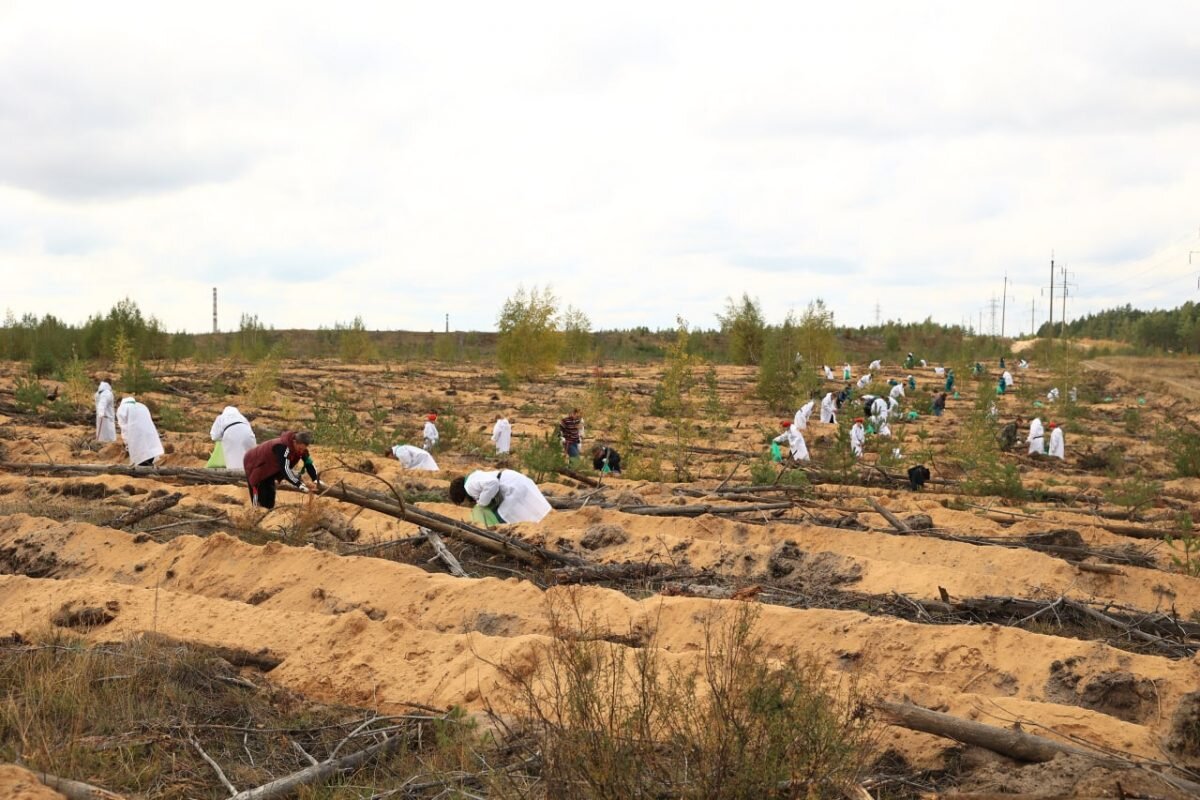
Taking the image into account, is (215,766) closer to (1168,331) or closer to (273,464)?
(273,464)

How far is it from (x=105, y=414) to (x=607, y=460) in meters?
8.17

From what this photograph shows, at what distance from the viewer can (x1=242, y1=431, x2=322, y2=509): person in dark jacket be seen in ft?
35.5

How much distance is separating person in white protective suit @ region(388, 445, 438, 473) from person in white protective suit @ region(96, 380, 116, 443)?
5296mm

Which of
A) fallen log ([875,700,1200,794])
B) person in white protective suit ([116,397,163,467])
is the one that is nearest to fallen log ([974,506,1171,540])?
fallen log ([875,700,1200,794])

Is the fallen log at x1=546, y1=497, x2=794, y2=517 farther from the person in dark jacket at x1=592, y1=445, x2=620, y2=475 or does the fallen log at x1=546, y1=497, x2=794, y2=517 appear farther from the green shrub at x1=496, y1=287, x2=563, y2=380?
the green shrub at x1=496, y1=287, x2=563, y2=380

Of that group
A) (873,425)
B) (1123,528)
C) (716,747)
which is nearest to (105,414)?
(873,425)

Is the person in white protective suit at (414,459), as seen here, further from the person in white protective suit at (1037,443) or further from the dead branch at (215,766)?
the person in white protective suit at (1037,443)

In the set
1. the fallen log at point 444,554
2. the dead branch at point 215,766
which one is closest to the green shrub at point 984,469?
the fallen log at point 444,554

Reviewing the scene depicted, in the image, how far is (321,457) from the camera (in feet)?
55.4

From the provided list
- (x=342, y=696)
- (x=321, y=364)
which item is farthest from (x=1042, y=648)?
(x=321, y=364)

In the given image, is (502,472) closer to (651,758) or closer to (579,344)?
(651,758)

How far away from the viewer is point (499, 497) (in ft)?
35.3

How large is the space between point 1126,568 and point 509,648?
18.3ft

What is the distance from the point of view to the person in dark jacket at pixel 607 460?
16859 millimetres
